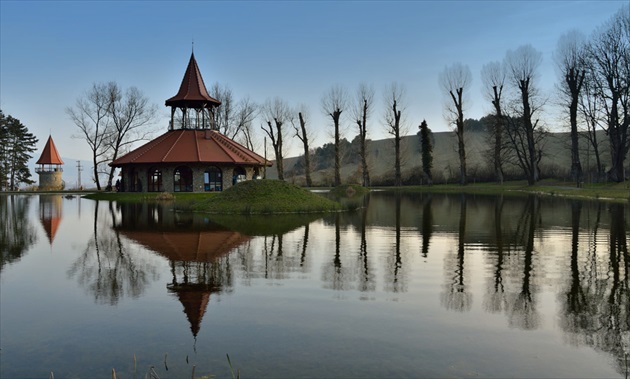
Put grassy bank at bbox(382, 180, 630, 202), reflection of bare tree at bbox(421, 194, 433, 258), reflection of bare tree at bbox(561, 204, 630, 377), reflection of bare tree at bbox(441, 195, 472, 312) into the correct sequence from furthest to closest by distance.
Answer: grassy bank at bbox(382, 180, 630, 202)
reflection of bare tree at bbox(421, 194, 433, 258)
reflection of bare tree at bbox(441, 195, 472, 312)
reflection of bare tree at bbox(561, 204, 630, 377)

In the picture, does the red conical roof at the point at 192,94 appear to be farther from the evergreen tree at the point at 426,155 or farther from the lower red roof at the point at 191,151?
the evergreen tree at the point at 426,155

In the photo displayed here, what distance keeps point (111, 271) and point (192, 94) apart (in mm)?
48426

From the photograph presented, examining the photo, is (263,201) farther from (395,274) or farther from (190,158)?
(190,158)

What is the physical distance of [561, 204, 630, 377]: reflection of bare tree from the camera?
7184 millimetres

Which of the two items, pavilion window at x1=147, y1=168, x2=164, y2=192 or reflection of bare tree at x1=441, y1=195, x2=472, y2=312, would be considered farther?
pavilion window at x1=147, y1=168, x2=164, y2=192

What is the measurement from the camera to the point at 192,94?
58156mm

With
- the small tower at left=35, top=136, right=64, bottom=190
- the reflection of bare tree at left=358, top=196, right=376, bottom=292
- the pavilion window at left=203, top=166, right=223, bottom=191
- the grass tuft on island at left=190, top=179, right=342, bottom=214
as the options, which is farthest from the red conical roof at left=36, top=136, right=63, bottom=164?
the reflection of bare tree at left=358, top=196, right=376, bottom=292

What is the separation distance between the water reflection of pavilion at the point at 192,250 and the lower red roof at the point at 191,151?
84.5ft

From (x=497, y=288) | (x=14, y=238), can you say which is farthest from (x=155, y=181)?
(x=497, y=288)

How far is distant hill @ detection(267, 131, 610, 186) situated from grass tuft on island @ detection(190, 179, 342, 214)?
48.9m

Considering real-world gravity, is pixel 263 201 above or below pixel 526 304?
above

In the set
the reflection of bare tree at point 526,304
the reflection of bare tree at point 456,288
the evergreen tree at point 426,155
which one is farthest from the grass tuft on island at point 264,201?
the evergreen tree at point 426,155

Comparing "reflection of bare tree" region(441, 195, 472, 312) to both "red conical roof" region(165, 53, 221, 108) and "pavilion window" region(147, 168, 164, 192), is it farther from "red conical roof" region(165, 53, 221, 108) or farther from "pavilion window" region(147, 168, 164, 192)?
"red conical roof" region(165, 53, 221, 108)

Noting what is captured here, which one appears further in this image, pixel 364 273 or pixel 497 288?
pixel 364 273
